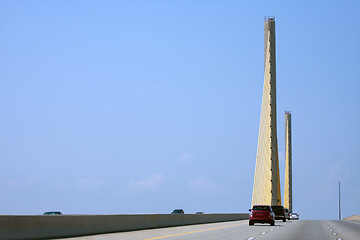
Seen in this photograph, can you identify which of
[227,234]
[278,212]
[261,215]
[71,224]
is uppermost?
[278,212]

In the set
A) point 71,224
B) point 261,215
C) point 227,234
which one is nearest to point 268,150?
point 261,215

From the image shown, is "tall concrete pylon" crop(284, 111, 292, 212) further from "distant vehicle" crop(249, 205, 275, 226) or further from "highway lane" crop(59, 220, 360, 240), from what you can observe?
"highway lane" crop(59, 220, 360, 240)

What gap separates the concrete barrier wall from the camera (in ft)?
66.5

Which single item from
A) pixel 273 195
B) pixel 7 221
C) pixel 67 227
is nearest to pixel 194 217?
pixel 67 227

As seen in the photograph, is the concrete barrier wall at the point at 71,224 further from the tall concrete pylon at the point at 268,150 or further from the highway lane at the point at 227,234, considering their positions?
the tall concrete pylon at the point at 268,150

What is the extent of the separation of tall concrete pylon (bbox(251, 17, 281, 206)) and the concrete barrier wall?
4784cm

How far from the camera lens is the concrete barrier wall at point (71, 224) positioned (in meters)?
20.3

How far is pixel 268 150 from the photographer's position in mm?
86688

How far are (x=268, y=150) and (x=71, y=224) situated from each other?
63974mm

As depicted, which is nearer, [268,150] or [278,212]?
[278,212]

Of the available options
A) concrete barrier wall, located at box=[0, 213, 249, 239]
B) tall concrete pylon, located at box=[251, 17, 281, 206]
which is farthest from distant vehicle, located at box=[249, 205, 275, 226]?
tall concrete pylon, located at box=[251, 17, 281, 206]

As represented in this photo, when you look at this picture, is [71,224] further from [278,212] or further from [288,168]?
[288,168]

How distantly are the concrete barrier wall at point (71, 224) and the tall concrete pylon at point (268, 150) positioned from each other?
47.8 meters

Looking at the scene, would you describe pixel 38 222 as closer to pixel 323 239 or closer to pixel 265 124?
pixel 323 239
